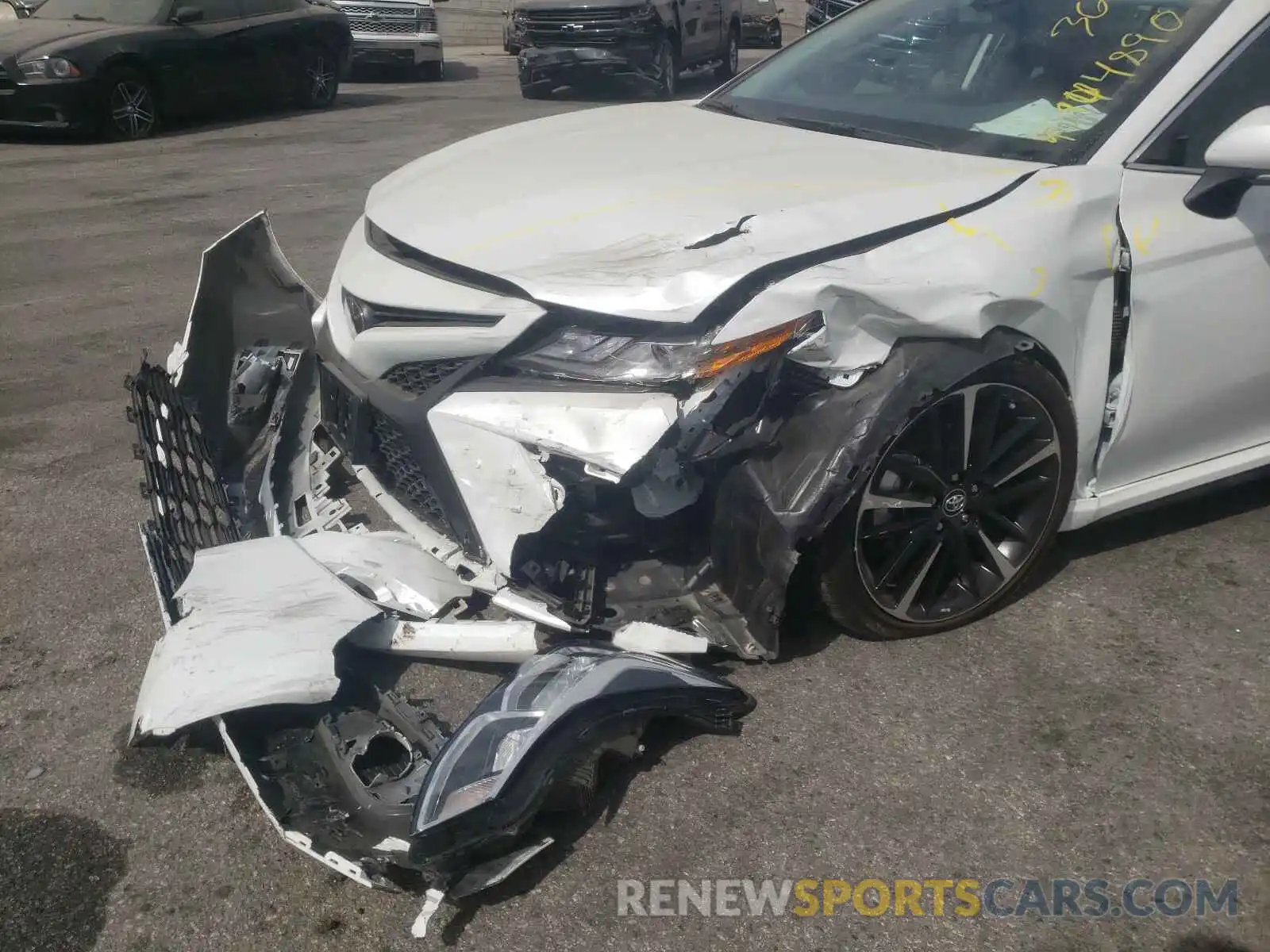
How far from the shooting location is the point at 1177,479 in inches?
133

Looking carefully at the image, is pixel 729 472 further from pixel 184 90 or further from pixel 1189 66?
pixel 184 90

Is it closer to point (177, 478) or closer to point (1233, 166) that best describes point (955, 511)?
point (1233, 166)

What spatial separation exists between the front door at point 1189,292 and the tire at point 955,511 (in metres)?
0.26

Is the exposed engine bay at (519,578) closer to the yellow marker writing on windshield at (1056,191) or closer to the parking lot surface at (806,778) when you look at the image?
the parking lot surface at (806,778)

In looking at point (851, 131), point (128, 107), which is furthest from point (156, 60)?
point (851, 131)

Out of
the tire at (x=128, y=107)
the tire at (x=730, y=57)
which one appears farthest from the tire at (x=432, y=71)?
the tire at (x=128, y=107)

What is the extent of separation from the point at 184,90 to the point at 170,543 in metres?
9.53

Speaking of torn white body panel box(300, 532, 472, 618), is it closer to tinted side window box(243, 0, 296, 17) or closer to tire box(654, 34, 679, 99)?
tinted side window box(243, 0, 296, 17)

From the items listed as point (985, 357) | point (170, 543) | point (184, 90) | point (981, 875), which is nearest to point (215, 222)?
point (184, 90)

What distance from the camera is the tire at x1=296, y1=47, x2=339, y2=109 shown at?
41.6 feet

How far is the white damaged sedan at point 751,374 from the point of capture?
2592 mm

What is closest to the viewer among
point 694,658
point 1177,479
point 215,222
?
point 694,658

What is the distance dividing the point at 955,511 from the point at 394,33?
46.7ft

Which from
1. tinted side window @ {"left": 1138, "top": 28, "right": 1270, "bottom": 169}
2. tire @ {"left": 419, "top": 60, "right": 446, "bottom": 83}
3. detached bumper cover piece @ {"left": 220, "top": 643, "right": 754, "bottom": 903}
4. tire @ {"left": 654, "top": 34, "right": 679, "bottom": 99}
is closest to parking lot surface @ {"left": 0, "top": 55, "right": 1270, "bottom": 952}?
detached bumper cover piece @ {"left": 220, "top": 643, "right": 754, "bottom": 903}
